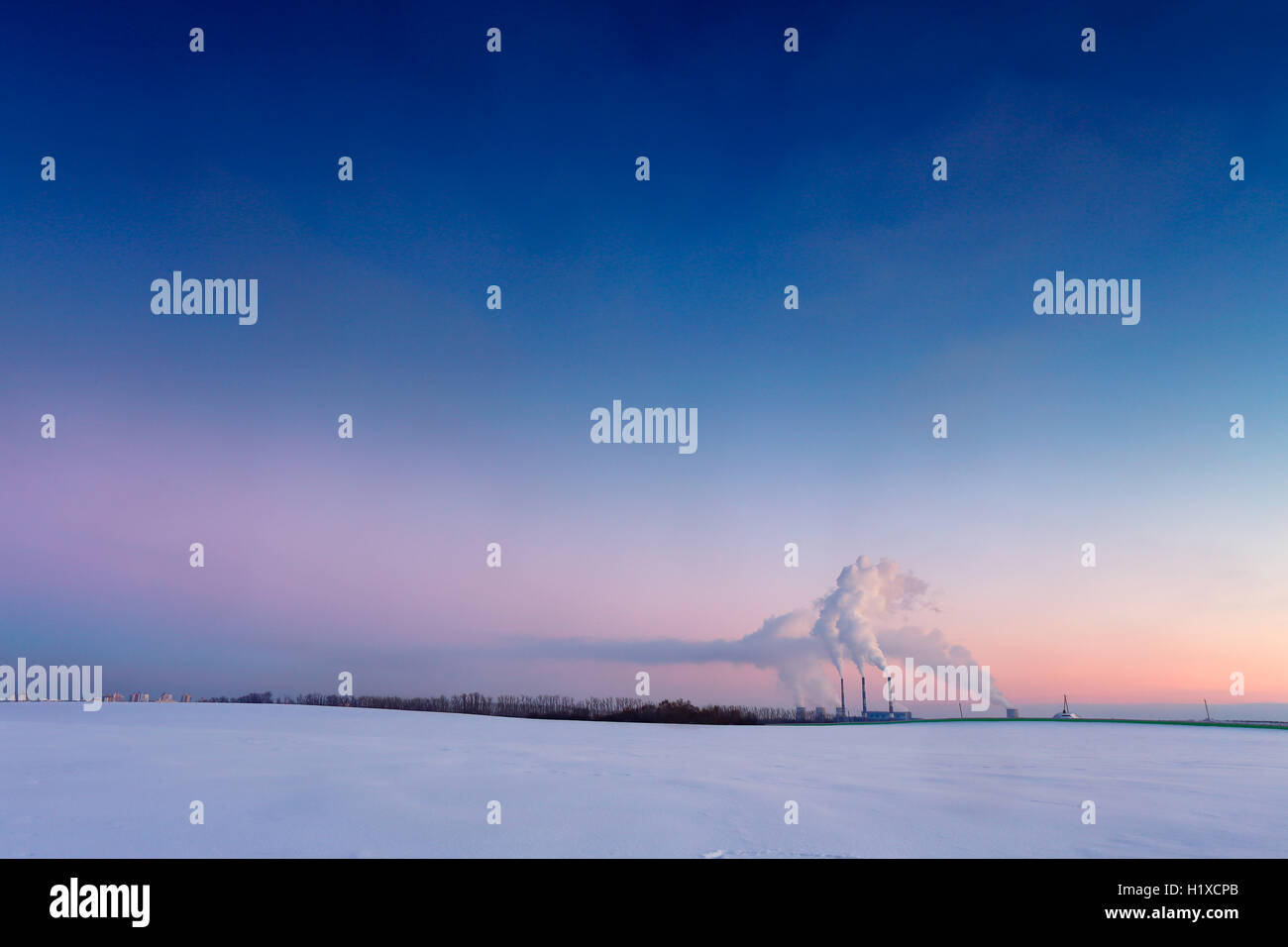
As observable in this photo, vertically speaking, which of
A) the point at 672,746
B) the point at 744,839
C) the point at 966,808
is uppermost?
the point at 744,839

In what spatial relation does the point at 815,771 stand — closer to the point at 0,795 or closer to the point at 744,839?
the point at 744,839

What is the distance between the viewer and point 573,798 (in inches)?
330

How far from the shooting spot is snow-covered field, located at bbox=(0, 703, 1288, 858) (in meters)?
6.59

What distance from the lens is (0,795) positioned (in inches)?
307

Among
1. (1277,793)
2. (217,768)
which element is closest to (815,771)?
(1277,793)

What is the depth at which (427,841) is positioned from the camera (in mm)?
6520

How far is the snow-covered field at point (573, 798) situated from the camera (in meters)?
6.59
